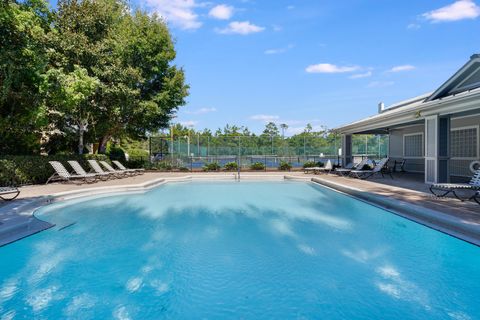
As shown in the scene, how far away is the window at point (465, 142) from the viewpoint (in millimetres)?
12773

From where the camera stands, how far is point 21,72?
8.53 metres

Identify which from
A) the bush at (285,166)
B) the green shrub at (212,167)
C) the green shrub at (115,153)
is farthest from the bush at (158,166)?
the bush at (285,166)

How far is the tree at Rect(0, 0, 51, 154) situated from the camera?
7984 mm

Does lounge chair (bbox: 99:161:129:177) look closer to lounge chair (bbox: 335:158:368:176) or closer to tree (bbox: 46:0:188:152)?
tree (bbox: 46:0:188:152)

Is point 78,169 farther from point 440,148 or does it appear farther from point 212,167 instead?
point 440,148

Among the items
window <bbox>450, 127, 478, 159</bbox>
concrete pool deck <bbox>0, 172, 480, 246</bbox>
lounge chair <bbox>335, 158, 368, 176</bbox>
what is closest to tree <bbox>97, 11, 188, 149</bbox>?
concrete pool deck <bbox>0, 172, 480, 246</bbox>

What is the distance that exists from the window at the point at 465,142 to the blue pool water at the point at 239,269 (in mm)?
8833

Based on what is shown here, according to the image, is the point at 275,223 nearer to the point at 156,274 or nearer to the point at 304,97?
the point at 156,274

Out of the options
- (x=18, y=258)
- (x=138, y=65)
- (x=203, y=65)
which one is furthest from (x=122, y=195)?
(x=203, y=65)

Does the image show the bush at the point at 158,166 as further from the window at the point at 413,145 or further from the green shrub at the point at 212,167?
the window at the point at 413,145

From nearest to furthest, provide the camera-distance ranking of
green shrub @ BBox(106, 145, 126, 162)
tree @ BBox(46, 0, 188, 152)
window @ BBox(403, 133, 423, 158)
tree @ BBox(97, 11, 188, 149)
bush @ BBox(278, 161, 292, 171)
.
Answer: tree @ BBox(46, 0, 188, 152) < tree @ BBox(97, 11, 188, 149) < window @ BBox(403, 133, 423, 158) < green shrub @ BBox(106, 145, 126, 162) < bush @ BBox(278, 161, 292, 171)

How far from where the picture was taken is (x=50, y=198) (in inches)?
329

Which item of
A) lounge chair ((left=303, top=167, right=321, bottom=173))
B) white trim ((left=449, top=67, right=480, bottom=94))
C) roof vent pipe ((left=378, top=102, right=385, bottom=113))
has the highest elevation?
roof vent pipe ((left=378, top=102, right=385, bottom=113))

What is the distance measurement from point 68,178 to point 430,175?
1358 centimetres
